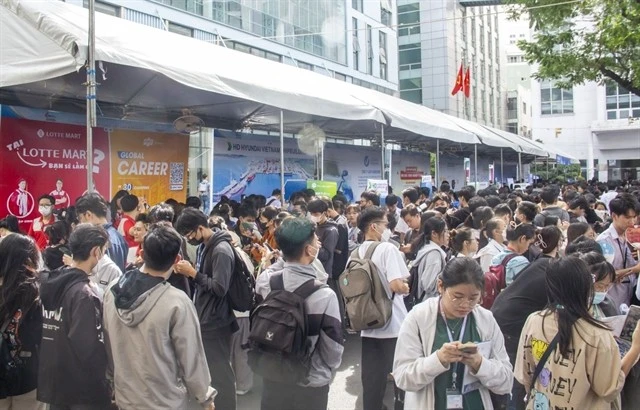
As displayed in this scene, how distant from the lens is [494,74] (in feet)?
157

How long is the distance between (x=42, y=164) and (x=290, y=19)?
1835 cm

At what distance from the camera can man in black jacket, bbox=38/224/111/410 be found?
8.59ft

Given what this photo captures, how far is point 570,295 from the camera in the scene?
2.24 meters

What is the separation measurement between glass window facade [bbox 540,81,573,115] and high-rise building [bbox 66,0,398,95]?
13.5m

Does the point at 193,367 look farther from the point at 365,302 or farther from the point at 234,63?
the point at 234,63

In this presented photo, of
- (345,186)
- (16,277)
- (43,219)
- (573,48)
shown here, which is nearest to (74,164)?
(43,219)

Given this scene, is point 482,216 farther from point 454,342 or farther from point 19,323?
point 19,323

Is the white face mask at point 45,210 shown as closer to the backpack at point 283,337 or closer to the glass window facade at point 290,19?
the backpack at point 283,337

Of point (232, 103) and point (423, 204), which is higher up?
point (232, 103)

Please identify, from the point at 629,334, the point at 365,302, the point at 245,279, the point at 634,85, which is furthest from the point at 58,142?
the point at 634,85

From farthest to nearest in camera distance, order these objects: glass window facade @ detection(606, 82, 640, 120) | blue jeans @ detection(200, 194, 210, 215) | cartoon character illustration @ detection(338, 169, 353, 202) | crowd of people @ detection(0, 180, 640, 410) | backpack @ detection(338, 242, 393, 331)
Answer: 1. glass window facade @ detection(606, 82, 640, 120)
2. cartoon character illustration @ detection(338, 169, 353, 202)
3. blue jeans @ detection(200, 194, 210, 215)
4. backpack @ detection(338, 242, 393, 331)
5. crowd of people @ detection(0, 180, 640, 410)

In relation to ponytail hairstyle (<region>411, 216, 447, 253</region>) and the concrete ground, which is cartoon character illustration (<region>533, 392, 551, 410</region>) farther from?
the concrete ground

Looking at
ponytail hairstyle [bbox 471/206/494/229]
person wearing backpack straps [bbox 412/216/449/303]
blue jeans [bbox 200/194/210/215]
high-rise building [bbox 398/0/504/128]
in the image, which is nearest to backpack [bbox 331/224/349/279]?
ponytail hairstyle [bbox 471/206/494/229]

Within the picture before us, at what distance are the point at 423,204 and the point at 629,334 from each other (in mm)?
5898
